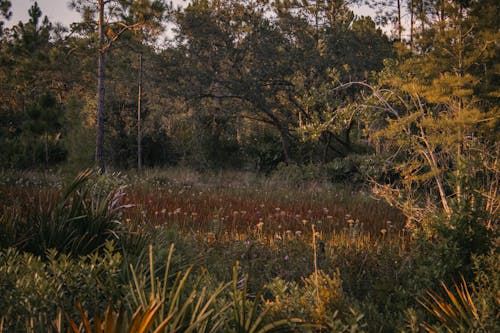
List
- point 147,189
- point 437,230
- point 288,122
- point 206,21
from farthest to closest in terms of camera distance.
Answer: point 288,122 → point 206,21 → point 147,189 → point 437,230

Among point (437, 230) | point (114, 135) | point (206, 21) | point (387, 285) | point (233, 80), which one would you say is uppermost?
point (206, 21)

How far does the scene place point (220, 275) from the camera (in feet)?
14.3

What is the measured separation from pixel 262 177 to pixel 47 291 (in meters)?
12.5

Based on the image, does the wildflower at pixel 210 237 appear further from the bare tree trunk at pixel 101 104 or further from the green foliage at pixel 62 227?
the bare tree trunk at pixel 101 104

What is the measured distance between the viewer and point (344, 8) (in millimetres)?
16609

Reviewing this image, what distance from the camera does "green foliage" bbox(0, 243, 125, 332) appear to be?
2457 millimetres

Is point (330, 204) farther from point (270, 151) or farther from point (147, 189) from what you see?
point (270, 151)

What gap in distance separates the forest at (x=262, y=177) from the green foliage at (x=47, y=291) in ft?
0.05

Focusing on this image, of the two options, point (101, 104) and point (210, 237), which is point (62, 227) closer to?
point (210, 237)

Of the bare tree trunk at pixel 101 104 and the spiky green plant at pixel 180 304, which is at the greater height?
the bare tree trunk at pixel 101 104

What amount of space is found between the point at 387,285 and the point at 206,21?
42.7 ft

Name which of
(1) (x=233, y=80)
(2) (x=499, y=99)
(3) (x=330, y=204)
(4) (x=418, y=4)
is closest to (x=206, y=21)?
(1) (x=233, y=80)

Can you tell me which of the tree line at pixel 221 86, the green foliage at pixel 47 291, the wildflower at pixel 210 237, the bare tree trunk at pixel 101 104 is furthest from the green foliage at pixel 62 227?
the bare tree trunk at pixel 101 104

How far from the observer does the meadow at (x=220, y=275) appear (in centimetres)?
245
